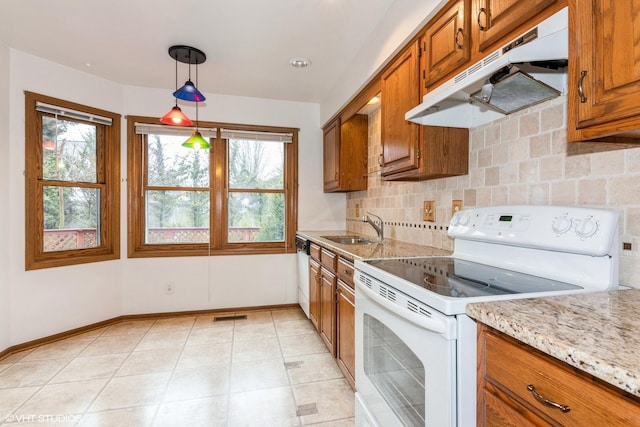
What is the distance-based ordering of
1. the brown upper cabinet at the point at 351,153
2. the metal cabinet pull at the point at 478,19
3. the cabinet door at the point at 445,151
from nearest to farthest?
the metal cabinet pull at the point at 478,19 < the cabinet door at the point at 445,151 < the brown upper cabinet at the point at 351,153

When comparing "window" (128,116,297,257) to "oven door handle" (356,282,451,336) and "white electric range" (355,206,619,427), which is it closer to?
"white electric range" (355,206,619,427)

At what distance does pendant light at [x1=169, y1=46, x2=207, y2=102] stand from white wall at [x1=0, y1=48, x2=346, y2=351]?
0.85 m

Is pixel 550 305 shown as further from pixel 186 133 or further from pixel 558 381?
pixel 186 133

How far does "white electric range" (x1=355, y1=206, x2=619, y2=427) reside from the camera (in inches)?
35.3

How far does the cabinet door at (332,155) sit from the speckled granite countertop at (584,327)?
8.10 feet

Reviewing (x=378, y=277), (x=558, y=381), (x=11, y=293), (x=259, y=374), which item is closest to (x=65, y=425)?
(x=259, y=374)

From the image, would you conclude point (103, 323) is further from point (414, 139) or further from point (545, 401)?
point (545, 401)

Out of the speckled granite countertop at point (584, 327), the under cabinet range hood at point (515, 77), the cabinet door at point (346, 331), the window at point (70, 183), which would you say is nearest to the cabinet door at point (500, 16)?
the under cabinet range hood at point (515, 77)

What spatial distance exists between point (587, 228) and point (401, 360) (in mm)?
804

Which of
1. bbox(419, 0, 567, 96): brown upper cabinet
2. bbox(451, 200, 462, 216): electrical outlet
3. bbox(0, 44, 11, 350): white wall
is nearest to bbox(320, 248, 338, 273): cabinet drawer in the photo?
bbox(451, 200, 462, 216): electrical outlet

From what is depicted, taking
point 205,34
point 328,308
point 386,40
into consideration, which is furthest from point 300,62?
point 328,308

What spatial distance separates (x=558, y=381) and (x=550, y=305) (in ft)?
0.84

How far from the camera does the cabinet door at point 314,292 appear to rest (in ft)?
8.89

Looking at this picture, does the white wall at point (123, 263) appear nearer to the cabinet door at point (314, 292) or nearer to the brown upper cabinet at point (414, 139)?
the cabinet door at point (314, 292)
